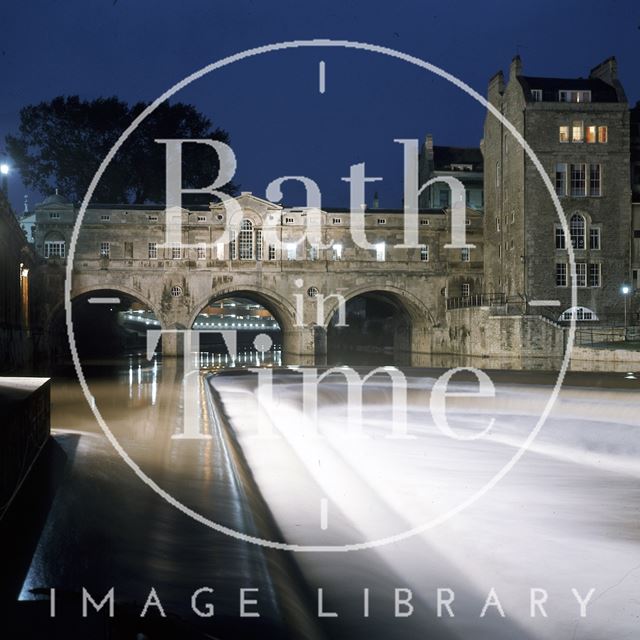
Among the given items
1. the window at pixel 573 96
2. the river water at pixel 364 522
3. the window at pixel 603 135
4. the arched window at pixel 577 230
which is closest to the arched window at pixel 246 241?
the arched window at pixel 577 230

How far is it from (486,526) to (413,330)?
40354 mm

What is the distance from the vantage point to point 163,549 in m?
5.89

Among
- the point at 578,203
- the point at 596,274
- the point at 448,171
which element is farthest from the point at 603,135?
the point at 448,171

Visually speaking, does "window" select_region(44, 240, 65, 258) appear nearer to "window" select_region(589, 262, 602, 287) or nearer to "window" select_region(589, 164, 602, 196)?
"window" select_region(589, 262, 602, 287)

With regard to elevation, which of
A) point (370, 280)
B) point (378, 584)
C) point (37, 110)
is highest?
point (37, 110)

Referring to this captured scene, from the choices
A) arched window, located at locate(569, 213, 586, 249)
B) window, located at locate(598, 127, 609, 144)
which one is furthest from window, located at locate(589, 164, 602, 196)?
arched window, located at locate(569, 213, 586, 249)

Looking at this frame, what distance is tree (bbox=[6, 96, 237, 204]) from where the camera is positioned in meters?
56.8

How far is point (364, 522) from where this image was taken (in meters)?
9.41

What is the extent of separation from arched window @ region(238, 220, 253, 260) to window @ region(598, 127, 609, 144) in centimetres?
2055

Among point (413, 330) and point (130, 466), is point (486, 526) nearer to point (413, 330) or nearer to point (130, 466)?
point (130, 466)

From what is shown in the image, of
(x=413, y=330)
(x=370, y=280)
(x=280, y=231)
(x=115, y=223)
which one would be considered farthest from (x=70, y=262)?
(x=413, y=330)

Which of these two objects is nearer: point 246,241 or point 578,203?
point 578,203

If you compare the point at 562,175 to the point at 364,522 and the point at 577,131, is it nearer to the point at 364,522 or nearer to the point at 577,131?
the point at 577,131

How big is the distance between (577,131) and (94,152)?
35.5 metres
